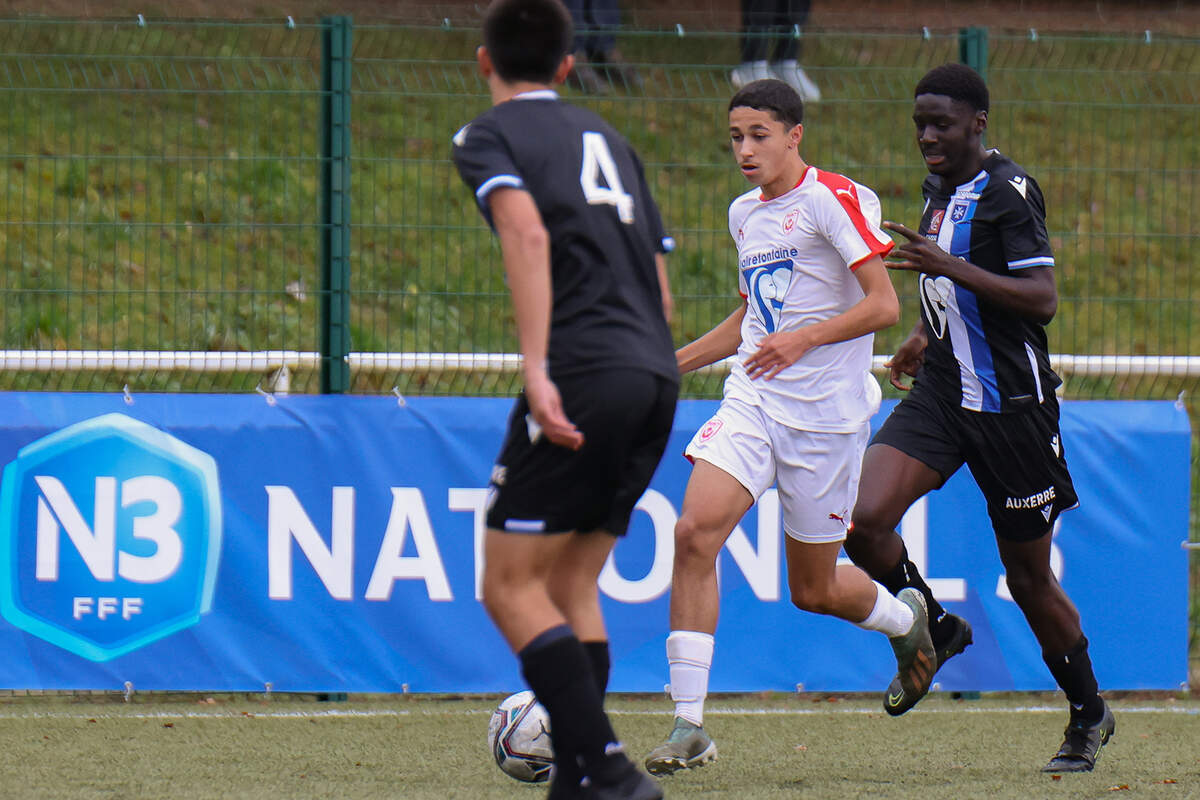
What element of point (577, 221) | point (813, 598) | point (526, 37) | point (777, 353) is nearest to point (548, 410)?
point (577, 221)

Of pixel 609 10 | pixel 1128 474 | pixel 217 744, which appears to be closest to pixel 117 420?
pixel 217 744

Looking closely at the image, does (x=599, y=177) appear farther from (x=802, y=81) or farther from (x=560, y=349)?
(x=802, y=81)

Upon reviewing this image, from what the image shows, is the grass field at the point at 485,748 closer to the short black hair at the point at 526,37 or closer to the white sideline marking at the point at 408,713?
the white sideline marking at the point at 408,713

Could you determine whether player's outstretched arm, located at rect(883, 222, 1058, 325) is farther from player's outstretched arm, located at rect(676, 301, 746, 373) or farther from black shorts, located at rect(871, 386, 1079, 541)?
player's outstretched arm, located at rect(676, 301, 746, 373)

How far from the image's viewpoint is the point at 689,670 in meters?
4.64

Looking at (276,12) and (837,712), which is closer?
(837,712)

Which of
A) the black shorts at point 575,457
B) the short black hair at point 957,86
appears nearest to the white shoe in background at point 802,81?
the short black hair at point 957,86

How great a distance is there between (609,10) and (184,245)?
6.92m

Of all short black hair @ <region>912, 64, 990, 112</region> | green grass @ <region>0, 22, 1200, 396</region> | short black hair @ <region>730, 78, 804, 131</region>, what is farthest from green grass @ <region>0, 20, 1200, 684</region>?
short black hair @ <region>730, 78, 804, 131</region>

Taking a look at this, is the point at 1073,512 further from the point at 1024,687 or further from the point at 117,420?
the point at 117,420

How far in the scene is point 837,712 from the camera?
6.20 metres

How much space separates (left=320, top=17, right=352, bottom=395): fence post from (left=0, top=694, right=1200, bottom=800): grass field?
53.2 inches

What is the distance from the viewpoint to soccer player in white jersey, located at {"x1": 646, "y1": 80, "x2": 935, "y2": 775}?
187 inches

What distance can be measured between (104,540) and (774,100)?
9.96 ft
